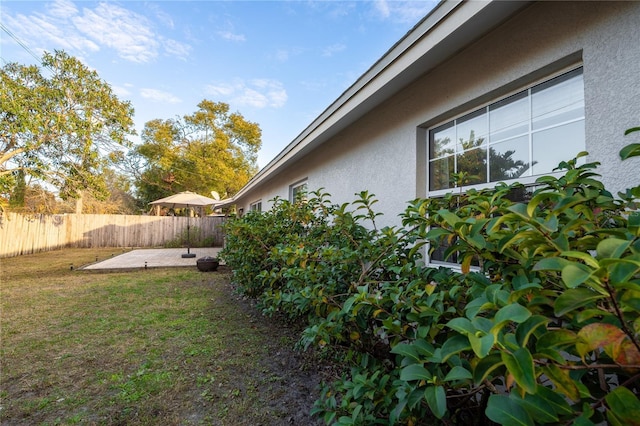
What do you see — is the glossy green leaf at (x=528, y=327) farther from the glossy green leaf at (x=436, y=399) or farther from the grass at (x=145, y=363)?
the grass at (x=145, y=363)

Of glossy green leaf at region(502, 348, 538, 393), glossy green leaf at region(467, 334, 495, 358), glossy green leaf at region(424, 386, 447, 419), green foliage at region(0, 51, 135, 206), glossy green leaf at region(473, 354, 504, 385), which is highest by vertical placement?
green foliage at region(0, 51, 135, 206)

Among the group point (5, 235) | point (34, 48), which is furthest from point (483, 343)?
point (5, 235)

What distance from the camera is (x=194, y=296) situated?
6.28 metres

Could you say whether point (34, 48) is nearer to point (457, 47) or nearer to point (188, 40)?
point (188, 40)

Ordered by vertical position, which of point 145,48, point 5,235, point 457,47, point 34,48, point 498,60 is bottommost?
point 5,235

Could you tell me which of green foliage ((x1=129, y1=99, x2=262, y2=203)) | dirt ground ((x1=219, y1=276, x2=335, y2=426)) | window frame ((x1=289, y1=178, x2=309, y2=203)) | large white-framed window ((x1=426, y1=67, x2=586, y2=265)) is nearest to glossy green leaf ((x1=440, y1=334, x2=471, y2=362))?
large white-framed window ((x1=426, y1=67, x2=586, y2=265))

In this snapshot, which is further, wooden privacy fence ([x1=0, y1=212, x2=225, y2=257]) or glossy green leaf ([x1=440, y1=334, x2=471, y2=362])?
wooden privacy fence ([x1=0, y1=212, x2=225, y2=257])

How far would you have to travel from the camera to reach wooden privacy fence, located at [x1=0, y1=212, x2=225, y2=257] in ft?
40.1

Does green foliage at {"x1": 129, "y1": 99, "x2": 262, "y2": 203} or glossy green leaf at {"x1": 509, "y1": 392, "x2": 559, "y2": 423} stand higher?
green foliage at {"x1": 129, "y1": 99, "x2": 262, "y2": 203}

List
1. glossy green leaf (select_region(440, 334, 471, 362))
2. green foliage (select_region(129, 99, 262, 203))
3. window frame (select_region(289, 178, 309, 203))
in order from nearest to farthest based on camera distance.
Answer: glossy green leaf (select_region(440, 334, 471, 362)) < window frame (select_region(289, 178, 309, 203)) < green foliage (select_region(129, 99, 262, 203))

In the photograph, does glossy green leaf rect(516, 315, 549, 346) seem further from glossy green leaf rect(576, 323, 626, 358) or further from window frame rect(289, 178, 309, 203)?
window frame rect(289, 178, 309, 203)

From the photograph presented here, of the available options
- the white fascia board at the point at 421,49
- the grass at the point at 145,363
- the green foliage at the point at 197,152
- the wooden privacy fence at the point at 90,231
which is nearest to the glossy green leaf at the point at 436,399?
the grass at the point at 145,363

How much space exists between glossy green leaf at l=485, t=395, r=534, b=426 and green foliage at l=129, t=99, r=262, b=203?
23.9m

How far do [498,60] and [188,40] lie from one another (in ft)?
31.7
